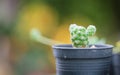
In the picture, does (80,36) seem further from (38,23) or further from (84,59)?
(38,23)

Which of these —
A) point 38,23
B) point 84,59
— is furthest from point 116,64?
point 38,23

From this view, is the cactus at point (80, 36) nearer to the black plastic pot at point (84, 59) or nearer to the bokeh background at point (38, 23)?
the black plastic pot at point (84, 59)

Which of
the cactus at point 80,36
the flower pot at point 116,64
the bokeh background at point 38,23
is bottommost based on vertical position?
the flower pot at point 116,64

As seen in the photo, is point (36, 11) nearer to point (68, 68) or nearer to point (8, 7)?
point (8, 7)

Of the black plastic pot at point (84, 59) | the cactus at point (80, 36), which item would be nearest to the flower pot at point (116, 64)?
the black plastic pot at point (84, 59)

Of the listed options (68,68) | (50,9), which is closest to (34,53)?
(50,9)

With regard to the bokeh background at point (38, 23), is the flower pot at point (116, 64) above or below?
below
